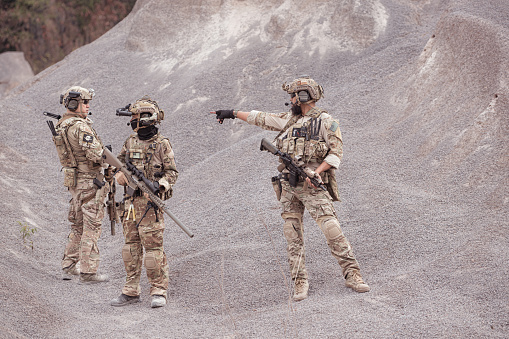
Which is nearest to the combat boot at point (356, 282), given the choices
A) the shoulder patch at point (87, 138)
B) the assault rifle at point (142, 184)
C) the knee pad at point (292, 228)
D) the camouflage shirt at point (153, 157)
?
the knee pad at point (292, 228)

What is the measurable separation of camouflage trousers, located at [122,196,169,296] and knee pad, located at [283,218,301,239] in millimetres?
1512

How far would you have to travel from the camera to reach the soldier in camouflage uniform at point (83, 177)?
8.10m

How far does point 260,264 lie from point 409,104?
627 cm

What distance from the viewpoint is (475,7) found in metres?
14.2

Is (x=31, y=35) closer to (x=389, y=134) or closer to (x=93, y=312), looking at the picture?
(x=389, y=134)

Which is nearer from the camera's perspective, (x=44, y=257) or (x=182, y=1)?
(x=44, y=257)

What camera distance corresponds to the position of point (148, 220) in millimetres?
A: 6953

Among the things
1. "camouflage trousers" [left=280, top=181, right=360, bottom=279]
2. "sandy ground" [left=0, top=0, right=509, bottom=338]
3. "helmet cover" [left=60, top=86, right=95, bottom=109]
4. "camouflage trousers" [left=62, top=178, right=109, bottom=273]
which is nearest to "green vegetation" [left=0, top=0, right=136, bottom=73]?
"sandy ground" [left=0, top=0, right=509, bottom=338]

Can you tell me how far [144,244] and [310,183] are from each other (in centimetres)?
213

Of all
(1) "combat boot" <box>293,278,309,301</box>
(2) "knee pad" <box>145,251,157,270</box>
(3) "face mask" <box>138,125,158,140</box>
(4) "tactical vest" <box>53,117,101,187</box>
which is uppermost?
(3) "face mask" <box>138,125,158,140</box>

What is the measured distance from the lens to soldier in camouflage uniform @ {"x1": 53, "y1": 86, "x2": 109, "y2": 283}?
8102mm

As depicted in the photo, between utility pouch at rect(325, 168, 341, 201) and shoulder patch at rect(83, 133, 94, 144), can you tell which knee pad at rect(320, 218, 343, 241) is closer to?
utility pouch at rect(325, 168, 341, 201)

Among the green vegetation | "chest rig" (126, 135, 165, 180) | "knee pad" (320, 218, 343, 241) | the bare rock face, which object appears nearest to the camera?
"knee pad" (320, 218, 343, 241)

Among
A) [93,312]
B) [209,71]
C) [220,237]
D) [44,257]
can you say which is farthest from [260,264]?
[209,71]
